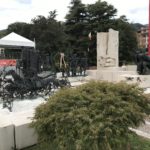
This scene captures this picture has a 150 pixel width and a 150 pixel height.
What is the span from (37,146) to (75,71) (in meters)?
9.99

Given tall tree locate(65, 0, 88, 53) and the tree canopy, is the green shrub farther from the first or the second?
tall tree locate(65, 0, 88, 53)

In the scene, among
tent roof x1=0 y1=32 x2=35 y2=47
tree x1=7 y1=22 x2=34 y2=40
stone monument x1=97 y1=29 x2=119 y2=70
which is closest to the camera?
stone monument x1=97 y1=29 x2=119 y2=70

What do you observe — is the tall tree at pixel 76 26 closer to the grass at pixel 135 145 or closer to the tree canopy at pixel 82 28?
the tree canopy at pixel 82 28

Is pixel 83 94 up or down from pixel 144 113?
up

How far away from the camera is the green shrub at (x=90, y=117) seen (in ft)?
9.45

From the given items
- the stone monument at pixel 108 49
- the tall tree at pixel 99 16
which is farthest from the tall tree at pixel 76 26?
the stone monument at pixel 108 49

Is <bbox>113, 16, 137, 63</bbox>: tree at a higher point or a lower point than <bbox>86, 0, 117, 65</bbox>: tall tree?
lower

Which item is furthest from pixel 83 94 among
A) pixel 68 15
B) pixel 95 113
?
pixel 68 15

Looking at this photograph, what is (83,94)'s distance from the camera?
3.32m

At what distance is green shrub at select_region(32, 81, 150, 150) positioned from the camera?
288cm

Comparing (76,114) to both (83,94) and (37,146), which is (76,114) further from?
(37,146)

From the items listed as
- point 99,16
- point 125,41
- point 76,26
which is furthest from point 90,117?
point 125,41

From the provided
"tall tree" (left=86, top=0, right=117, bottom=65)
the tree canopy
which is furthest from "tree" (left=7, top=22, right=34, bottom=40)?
"tall tree" (left=86, top=0, right=117, bottom=65)

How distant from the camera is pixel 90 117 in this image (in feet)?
9.88
